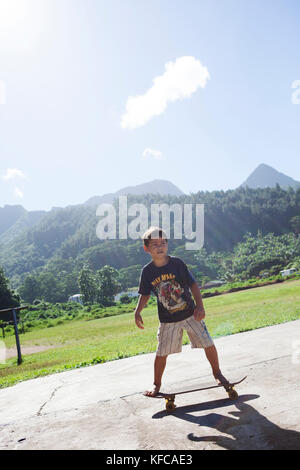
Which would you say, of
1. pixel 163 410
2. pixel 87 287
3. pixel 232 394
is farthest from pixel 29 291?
pixel 232 394

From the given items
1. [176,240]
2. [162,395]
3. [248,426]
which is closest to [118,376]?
[162,395]

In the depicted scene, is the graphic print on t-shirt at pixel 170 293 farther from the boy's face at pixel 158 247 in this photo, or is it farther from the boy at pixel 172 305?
the boy's face at pixel 158 247

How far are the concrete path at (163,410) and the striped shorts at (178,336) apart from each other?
473 millimetres

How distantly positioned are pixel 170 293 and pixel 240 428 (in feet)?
4.27

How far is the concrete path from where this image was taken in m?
2.41

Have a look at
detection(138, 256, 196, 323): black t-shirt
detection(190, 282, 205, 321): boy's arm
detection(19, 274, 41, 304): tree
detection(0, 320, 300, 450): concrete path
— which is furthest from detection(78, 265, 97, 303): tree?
detection(190, 282, 205, 321): boy's arm

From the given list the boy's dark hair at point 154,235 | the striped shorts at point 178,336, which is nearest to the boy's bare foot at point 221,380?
the striped shorts at point 178,336

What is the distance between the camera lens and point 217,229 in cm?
16625

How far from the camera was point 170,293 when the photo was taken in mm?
3412

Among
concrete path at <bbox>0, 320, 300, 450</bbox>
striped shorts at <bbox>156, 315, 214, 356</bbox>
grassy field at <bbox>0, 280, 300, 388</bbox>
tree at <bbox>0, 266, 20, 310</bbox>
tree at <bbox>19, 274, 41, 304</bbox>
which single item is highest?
striped shorts at <bbox>156, 315, 214, 356</bbox>

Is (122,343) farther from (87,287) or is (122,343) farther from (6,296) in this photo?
(87,287)

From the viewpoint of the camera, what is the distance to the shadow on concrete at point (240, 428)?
7.18 ft

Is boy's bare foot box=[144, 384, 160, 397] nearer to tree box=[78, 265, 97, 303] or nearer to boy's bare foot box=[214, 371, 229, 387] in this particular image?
boy's bare foot box=[214, 371, 229, 387]
